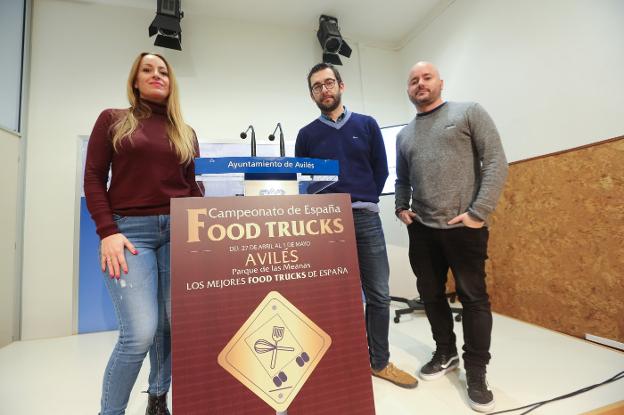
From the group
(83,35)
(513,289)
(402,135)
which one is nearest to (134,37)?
(83,35)

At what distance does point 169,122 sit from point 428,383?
1.69 m

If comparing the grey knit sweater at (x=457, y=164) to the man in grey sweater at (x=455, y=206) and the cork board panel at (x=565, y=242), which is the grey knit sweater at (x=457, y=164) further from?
the cork board panel at (x=565, y=242)

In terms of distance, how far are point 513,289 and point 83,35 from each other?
169 inches

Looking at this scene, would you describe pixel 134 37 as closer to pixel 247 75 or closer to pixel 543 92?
pixel 247 75

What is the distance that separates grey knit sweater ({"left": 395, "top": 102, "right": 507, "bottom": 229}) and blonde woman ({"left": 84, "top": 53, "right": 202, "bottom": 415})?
1.04 metres

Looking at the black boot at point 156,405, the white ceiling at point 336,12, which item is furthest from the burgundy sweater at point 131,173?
the white ceiling at point 336,12

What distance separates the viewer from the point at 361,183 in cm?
152

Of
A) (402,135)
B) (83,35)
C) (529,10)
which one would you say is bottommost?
(402,135)

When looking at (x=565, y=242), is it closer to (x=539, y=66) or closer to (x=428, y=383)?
(x=539, y=66)

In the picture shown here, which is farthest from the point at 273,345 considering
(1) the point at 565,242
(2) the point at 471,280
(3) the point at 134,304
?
(1) the point at 565,242

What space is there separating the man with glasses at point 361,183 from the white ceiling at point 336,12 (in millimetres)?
2043

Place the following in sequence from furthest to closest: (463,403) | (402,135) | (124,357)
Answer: (402,135), (463,403), (124,357)

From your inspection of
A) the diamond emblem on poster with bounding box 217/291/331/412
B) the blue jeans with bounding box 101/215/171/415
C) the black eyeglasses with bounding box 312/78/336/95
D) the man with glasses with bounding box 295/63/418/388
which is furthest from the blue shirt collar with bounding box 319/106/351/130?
the diamond emblem on poster with bounding box 217/291/331/412

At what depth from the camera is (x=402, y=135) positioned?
5.56 ft
